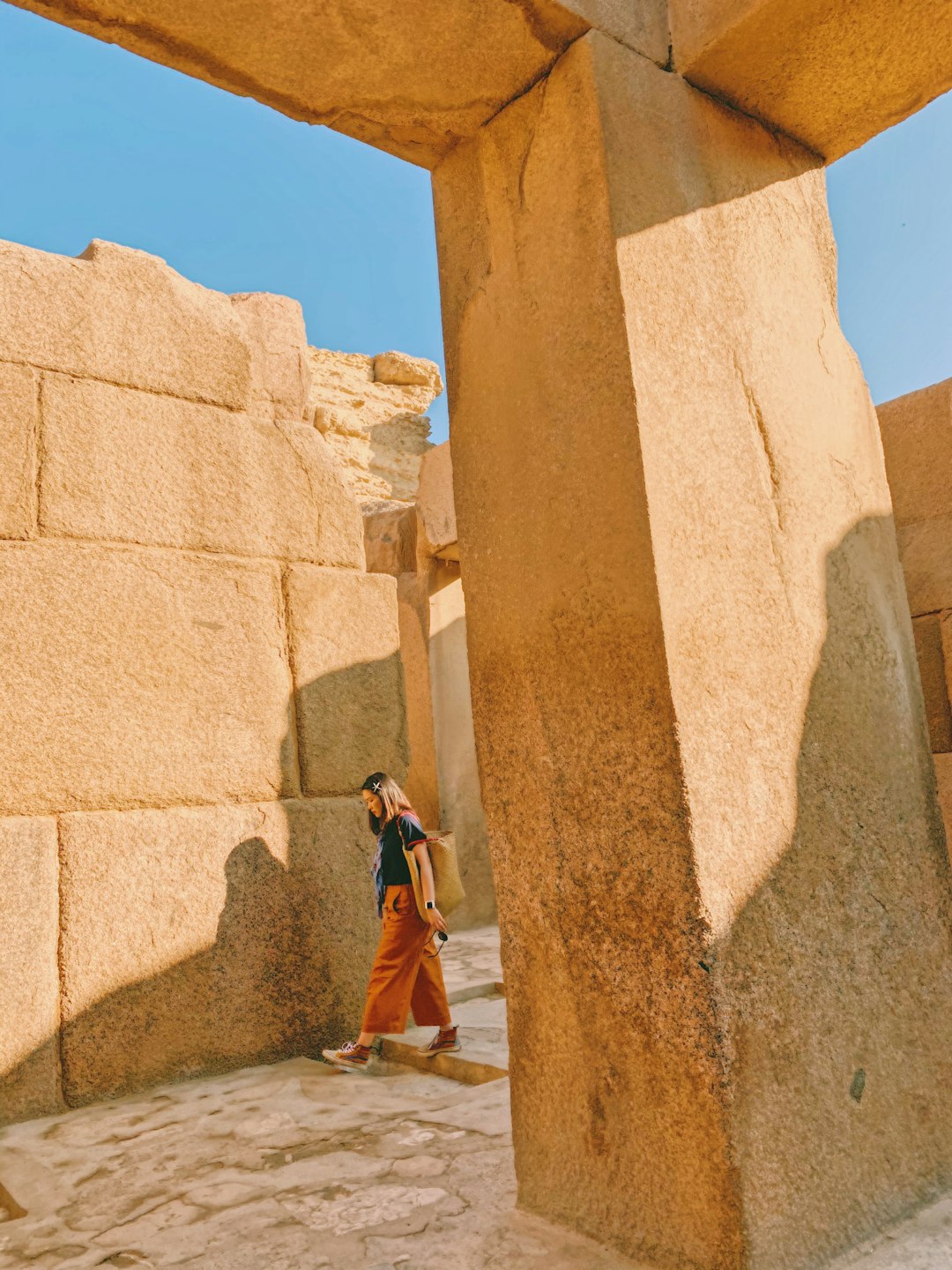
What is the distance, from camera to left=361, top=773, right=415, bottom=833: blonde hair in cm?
418

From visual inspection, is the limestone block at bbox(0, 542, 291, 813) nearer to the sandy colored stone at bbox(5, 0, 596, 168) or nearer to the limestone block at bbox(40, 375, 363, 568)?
the limestone block at bbox(40, 375, 363, 568)

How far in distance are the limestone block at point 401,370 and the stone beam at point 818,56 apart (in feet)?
48.0

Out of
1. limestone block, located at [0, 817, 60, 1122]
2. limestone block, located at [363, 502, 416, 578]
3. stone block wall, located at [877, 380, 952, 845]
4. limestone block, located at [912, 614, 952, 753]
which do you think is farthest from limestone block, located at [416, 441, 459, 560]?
limestone block, located at [0, 817, 60, 1122]

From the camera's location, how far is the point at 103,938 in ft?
12.3

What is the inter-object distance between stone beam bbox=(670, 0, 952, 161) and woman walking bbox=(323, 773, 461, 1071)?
2.87m

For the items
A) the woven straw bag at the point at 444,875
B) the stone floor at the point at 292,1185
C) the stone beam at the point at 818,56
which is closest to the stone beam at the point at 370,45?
the stone beam at the point at 818,56

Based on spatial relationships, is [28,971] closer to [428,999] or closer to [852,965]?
[428,999]

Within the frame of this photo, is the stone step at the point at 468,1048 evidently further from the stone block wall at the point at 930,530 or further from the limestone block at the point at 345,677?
the stone block wall at the point at 930,530

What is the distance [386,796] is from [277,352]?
2.23 meters

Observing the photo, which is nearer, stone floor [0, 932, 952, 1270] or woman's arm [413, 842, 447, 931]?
stone floor [0, 932, 952, 1270]

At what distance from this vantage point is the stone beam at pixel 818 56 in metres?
2.08

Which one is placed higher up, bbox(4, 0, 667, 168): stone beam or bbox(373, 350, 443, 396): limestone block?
bbox(373, 350, 443, 396): limestone block

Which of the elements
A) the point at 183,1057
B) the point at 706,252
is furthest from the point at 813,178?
the point at 183,1057

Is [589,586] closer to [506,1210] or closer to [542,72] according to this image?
[542,72]
